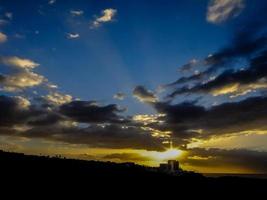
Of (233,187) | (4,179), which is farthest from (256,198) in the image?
(4,179)

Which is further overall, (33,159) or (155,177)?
(155,177)

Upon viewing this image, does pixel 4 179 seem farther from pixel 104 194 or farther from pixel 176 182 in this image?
pixel 176 182

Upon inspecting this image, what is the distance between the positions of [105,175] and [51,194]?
532 centimetres

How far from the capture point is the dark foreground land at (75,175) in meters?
19.6

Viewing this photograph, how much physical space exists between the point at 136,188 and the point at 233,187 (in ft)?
29.8

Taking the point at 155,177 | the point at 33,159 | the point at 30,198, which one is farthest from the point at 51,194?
the point at 155,177

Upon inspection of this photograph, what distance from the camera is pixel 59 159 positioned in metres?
25.3

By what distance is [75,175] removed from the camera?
2169cm

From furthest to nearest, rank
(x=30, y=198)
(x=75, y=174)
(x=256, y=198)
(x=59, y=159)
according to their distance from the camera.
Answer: (x=256, y=198)
(x=59, y=159)
(x=75, y=174)
(x=30, y=198)

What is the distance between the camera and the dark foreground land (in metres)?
19.6

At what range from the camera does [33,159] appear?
22.9 m

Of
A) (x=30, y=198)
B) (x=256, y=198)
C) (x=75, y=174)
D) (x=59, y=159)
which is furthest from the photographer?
(x=256, y=198)

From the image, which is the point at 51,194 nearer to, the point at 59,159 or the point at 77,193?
the point at 77,193

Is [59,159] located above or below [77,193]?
above
